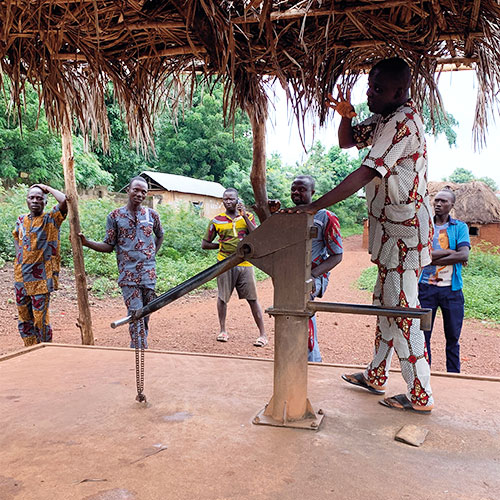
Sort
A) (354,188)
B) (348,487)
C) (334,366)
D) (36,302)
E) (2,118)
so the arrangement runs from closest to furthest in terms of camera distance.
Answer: (348,487)
(354,188)
(334,366)
(36,302)
(2,118)

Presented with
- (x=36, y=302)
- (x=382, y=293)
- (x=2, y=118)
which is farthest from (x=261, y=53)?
(x=2, y=118)

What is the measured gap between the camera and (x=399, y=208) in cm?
205

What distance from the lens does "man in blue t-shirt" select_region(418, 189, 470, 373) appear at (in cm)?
332

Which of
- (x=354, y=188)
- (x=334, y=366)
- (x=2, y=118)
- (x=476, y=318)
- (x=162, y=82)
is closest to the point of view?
(x=354, y=188)

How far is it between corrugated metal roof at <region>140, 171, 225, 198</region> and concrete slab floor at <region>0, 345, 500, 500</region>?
15.3m

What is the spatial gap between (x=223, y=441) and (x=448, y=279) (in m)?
2.28

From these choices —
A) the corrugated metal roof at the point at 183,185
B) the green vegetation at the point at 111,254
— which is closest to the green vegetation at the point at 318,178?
the corrugated metal roof at the point at 183,185

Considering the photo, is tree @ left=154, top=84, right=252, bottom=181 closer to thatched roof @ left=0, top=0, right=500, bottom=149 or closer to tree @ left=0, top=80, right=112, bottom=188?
tree @ left=0, top=80, right=112, bottom=188

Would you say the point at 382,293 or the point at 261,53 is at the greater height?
the point at 261,53

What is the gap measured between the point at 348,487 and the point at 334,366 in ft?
4.23

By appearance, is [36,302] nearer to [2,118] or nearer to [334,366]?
[334,366]

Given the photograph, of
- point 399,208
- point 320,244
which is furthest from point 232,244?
point 399,208

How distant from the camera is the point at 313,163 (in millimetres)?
23016

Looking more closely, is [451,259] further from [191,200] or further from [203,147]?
[203,147]
